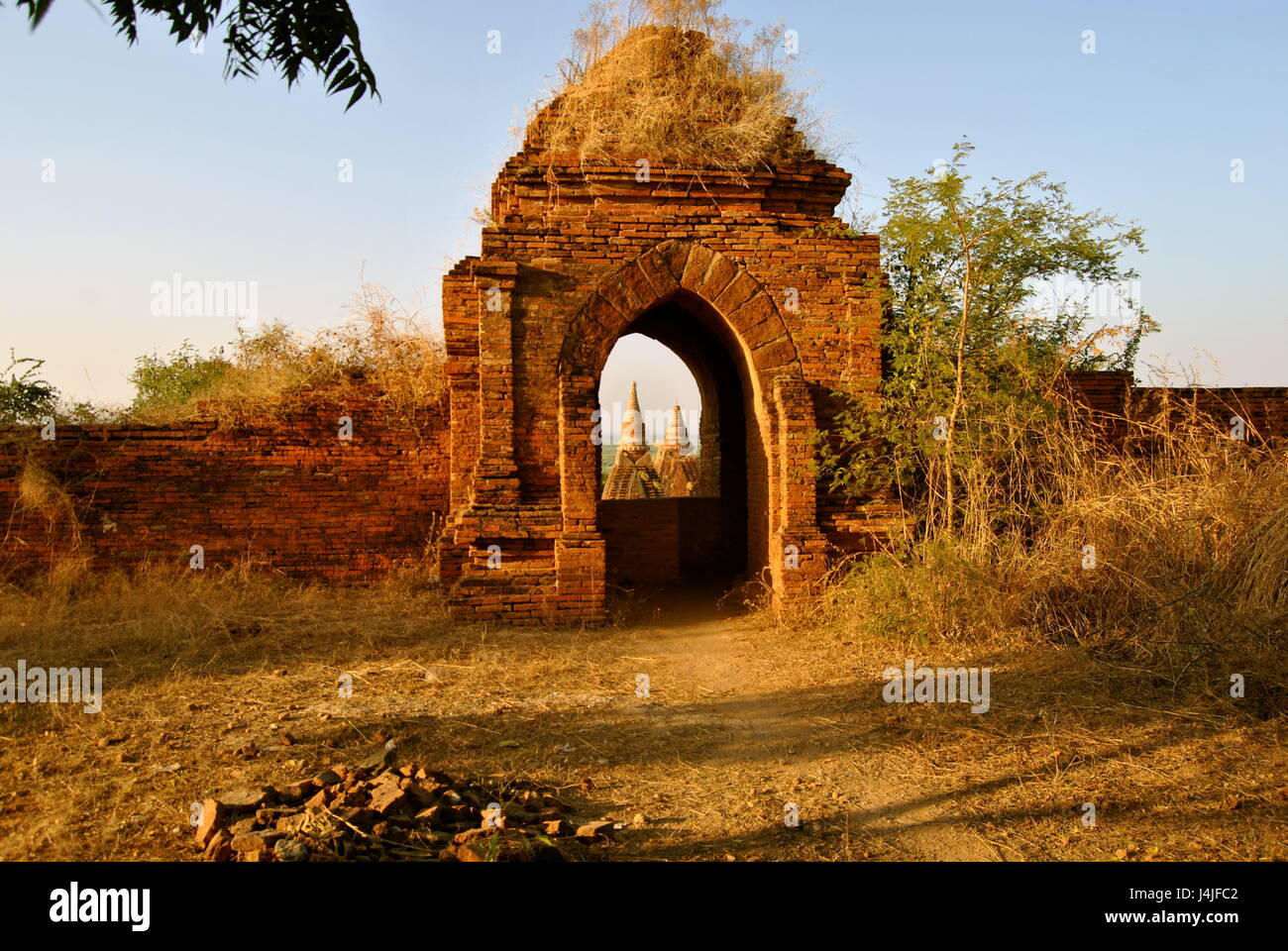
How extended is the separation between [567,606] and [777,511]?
7.91ft

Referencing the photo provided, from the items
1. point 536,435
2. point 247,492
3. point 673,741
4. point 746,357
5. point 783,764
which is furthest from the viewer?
point 247,492

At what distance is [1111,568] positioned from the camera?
7.14 m

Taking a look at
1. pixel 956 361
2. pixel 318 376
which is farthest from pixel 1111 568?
pixel 318 376

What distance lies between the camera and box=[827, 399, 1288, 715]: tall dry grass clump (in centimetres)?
604

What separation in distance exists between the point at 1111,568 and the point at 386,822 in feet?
19.8

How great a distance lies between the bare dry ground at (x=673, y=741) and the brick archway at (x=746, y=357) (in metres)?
1.24

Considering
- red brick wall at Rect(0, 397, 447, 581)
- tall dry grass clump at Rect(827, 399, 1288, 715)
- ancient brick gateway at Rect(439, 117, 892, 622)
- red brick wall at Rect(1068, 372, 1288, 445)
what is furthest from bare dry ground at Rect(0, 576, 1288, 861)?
red brick wall at Rect(1068, 372, 1288, 445)

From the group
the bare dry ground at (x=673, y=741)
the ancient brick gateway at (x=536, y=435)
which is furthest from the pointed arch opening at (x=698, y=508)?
the bare dry ground at (x=673, y=741)

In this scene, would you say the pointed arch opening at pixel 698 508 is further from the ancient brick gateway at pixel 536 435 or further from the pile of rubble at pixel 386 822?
the pile of rubble at pixel 386 822

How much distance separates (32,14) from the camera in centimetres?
305

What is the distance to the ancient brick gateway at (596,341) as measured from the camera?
8.74 m

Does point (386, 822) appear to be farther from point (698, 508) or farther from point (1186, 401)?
point (1186, 401)
